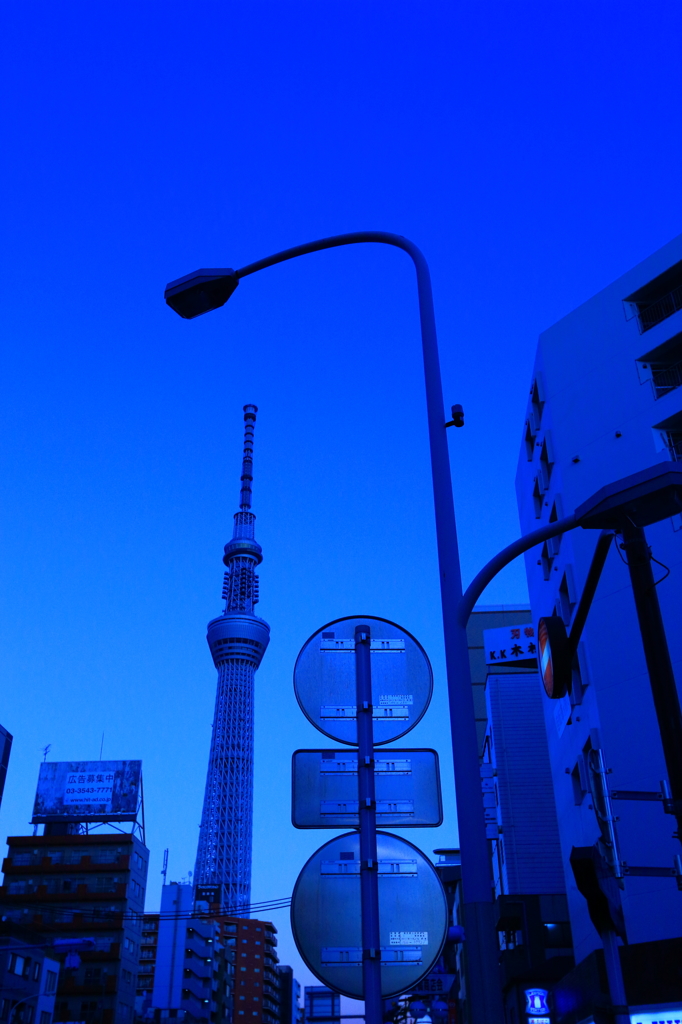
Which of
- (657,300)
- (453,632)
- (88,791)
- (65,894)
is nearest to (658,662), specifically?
(453,632)

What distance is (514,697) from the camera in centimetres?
4150

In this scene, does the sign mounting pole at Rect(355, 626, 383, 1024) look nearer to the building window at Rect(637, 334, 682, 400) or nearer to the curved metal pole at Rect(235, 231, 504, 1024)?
the curved metal pole at Rect(235, 231, 504, 1024)

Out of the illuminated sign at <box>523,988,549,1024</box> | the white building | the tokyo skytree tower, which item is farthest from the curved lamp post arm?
the tokyo skytree tower

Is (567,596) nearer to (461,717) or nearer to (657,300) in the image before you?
(657,300)

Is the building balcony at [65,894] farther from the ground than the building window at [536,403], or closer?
closer

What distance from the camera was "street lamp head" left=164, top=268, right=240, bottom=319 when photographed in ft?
25.0

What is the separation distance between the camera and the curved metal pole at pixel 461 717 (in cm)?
479

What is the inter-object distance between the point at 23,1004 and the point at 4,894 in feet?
92.3

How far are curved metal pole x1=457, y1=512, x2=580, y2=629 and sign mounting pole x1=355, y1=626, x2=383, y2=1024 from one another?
2.62 ft

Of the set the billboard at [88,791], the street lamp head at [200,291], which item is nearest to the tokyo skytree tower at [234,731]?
the billboard at [88,791]

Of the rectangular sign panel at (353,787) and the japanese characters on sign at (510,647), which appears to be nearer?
the rectangular sign panel at (353,787)

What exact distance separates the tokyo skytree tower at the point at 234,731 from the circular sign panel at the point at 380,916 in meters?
121

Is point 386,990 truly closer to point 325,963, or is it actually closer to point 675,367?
point 325,963

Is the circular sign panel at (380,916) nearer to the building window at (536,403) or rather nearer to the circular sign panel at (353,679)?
the circular sign panel at (353,679)
